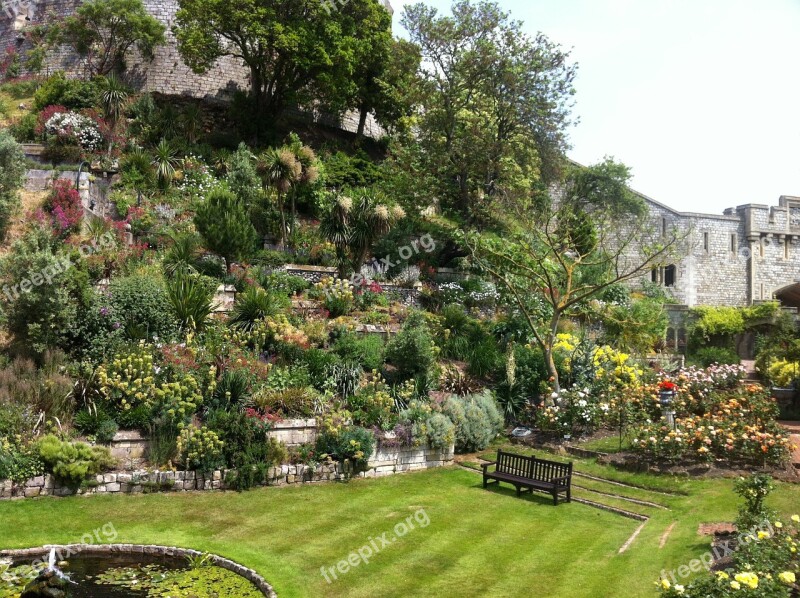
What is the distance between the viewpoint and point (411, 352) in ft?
50.4

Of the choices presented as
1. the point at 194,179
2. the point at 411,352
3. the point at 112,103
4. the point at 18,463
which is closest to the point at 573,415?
the point at 411,352

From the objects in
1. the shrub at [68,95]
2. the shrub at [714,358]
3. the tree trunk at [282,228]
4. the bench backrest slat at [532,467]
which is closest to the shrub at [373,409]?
the bench backrest slat at [532,467]

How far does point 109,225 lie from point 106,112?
9.48 metres

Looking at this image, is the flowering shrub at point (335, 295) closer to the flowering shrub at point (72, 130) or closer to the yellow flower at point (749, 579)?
the flowering shrub at point (72, 130)

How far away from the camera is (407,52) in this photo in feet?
81.5

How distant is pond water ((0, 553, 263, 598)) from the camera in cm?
846

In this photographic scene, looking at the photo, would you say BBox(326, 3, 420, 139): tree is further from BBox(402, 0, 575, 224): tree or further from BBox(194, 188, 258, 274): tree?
BBox(194, 188, 258, 274): tree

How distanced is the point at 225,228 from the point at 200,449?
668 centimetres

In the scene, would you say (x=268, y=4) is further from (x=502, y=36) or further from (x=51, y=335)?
(x=51, y=335)

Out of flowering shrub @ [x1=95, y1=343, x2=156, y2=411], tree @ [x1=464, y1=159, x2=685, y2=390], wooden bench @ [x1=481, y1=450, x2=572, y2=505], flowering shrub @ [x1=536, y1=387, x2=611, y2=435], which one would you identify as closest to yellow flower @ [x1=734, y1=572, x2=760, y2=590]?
wooden bench @ [x1=481, y1=450, x2=572, y2=505]

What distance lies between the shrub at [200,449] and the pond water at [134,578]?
8.56ft

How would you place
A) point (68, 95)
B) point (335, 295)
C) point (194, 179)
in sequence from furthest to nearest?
point (68, 95), point (194, 179), point (335, 295)

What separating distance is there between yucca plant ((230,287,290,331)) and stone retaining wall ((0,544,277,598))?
646cm

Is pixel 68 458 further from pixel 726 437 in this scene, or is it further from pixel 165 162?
pixel 165 162
